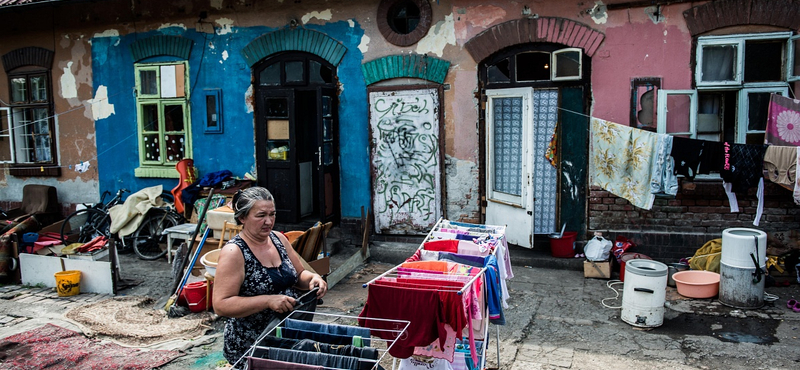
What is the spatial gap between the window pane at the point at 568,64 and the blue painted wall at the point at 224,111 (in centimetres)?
290

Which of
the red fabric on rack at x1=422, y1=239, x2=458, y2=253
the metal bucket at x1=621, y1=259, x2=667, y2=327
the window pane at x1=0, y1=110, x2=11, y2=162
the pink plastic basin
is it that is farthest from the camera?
the window pane at x1=0, y1=110, x2=11, y2=162

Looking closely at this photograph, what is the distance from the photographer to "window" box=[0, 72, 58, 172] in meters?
11.3

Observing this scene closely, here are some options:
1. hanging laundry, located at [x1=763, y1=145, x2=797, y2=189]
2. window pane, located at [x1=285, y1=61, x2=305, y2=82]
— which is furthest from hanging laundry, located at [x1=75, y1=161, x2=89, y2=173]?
hanging laundry, located at [x1=763, y1=145, x2=797, y2=189]

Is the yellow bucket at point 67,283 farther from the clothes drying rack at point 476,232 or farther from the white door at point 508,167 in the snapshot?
the white door at point 508,167

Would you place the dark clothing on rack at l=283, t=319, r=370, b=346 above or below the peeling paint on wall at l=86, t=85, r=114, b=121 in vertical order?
below

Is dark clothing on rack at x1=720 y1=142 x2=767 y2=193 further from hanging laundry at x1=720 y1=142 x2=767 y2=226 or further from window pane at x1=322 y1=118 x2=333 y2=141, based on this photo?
window pane at x1=322 y1=118 x2=333 y2=141

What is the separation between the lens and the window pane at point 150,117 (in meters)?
10.5

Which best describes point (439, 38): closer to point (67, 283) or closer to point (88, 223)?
point (67, 283)

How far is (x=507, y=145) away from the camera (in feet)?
27.8

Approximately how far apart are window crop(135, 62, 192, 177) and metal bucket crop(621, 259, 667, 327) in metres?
7.43

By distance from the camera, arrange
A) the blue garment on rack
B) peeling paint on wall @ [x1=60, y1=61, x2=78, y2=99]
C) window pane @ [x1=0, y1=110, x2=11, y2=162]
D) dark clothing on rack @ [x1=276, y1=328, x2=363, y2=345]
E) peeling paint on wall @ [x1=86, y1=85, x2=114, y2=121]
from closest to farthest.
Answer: dark clothing on rack @ [x1=276, y1=328, x2=363, y2=345] < the blue garment on rack < peeling paint on wall @ [x1=86, y1=85, x2=114, y2=121] < peeling paint on wall @ [x1=60, y1=61, x2=78, y2=99] < window pane @ [x1=0, y1=110, x2=11, y2=162]

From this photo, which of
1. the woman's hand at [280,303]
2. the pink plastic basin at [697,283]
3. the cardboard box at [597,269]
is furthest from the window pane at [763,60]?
the woman's hand at [280,303]

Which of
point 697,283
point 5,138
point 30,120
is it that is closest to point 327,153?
point 697,283

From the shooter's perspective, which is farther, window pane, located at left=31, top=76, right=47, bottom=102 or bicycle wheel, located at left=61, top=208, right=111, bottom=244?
window pane, located at left=31, top=76, right=47, bottom=102
